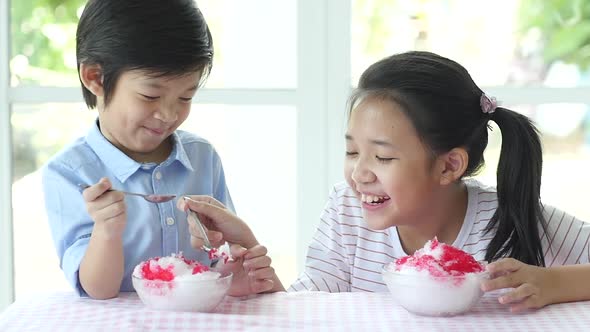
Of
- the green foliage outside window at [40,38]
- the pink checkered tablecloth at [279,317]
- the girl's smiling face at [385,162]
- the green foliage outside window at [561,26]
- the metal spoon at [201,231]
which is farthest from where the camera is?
the green foliage outside window at [40,38]

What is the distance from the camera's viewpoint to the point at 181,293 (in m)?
1.37

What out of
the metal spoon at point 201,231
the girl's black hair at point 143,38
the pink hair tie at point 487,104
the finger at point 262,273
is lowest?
the finger at point 262,273

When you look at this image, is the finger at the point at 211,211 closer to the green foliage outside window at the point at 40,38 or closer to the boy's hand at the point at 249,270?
the boy's hand at the point at 249,270

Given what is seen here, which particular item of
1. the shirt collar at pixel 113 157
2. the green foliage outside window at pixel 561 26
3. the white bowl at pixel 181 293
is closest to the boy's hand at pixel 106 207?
the white bowl at pixel 181 293

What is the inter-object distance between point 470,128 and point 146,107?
0.63 metres

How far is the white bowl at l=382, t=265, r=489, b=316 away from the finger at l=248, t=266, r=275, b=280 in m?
0.27

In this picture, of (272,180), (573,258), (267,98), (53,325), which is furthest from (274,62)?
(53,325)

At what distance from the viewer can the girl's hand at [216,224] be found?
159cm

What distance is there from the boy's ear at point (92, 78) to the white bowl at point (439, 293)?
66 centimetres

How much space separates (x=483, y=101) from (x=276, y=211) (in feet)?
3.52

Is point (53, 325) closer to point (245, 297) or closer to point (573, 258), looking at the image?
point (245, 297)

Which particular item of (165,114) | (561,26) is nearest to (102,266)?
(165,114)

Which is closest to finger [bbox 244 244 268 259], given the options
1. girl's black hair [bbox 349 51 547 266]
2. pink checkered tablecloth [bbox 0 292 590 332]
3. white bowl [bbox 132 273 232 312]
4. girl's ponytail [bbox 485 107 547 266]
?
pink checkered tablecloth [bbox 0 292 590 332]

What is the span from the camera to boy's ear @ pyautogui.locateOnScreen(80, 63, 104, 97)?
5.45ft
